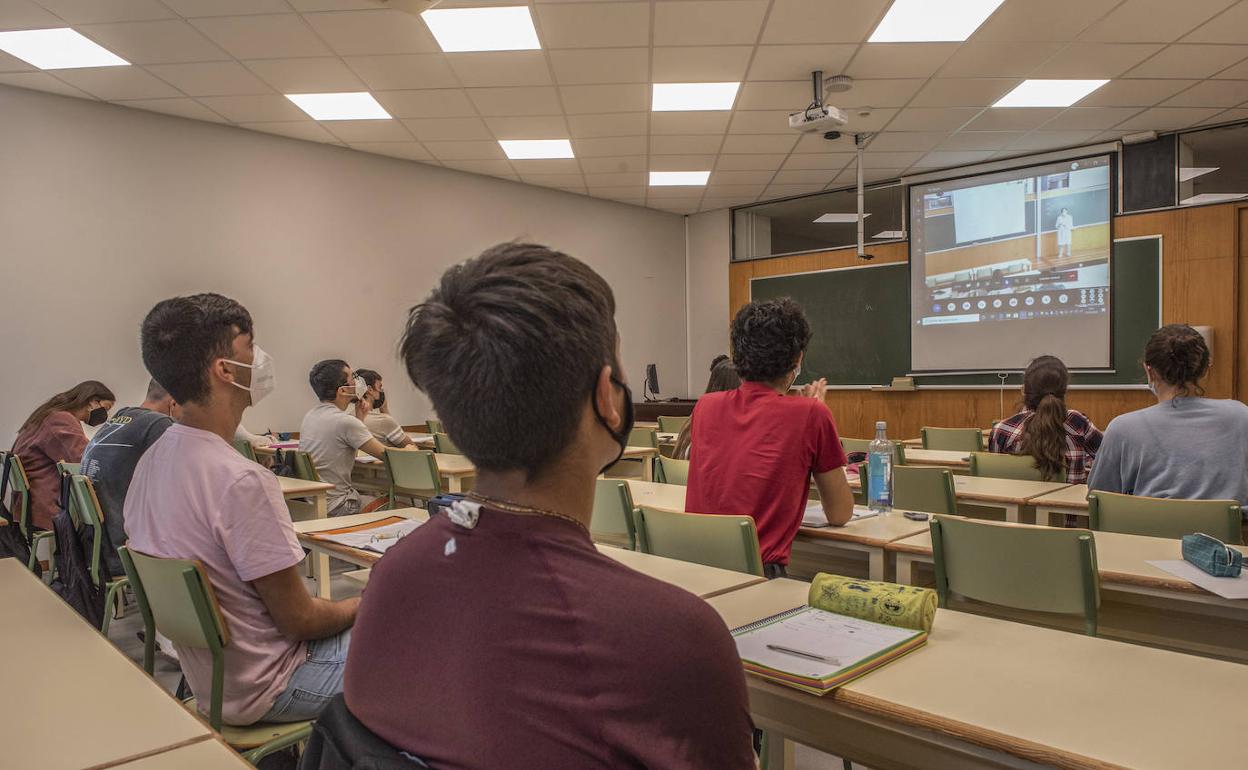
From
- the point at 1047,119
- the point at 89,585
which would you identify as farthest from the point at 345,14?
the point at 1047,119

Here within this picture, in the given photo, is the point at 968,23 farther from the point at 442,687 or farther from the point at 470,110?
the point at 442,687

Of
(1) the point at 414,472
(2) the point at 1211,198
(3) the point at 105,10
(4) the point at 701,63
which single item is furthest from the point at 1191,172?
(3) the point at 105,10

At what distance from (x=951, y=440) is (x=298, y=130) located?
18.9 feet

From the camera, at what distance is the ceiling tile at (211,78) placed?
5.20m

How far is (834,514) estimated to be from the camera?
7.63 ft

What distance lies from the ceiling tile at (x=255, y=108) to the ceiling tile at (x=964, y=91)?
4.86 m

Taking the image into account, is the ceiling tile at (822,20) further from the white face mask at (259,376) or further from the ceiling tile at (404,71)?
the white face mask at (259,376)

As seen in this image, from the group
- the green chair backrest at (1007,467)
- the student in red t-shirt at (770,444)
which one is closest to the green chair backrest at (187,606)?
the student in red t-shirt at (770,444)

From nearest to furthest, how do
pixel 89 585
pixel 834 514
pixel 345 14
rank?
1. pixel 834 514
2. pixel 89 585
3. pixel 345 14

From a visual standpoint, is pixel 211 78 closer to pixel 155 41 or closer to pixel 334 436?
pixel 155 41

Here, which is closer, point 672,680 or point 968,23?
point 672,680

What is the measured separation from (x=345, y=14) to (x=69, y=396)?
2.81 meters

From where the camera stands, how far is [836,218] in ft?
30.2

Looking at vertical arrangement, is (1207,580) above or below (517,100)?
below
